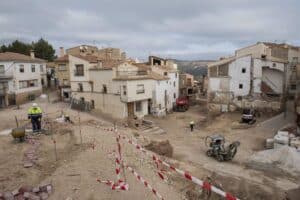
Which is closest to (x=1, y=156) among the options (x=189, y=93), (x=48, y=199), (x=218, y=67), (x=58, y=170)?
(x=58, y=170)

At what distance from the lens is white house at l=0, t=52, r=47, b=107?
33844mm

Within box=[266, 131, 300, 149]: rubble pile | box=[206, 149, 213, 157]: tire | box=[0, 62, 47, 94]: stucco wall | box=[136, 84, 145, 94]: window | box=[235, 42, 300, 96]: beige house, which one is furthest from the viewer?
box=[235, 42, 300, 96]: beige house

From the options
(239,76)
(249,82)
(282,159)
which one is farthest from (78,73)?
(282,159)

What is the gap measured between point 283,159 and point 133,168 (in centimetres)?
1011

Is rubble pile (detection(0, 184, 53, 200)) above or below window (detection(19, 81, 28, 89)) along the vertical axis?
below

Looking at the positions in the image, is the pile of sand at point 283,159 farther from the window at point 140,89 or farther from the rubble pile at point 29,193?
the window at point 140,89

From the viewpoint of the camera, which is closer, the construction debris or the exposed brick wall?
the construction debris

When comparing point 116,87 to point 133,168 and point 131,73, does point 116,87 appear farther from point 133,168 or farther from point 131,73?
point 133,168

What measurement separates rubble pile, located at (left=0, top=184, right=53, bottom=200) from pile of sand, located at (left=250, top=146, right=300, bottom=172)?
1287 centimetres

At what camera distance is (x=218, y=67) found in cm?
3622

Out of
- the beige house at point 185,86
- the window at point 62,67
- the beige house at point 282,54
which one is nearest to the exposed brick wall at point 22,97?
the window at point 62,67

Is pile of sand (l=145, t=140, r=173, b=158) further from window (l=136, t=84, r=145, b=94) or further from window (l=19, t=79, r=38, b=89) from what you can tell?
window (l=19, t=79, r=38, b=89)

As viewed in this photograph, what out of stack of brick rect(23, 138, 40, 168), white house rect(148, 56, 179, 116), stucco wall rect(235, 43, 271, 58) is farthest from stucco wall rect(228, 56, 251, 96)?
stack of brick rect(23, 138, 40, 168)

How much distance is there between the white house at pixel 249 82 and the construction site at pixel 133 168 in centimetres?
963
